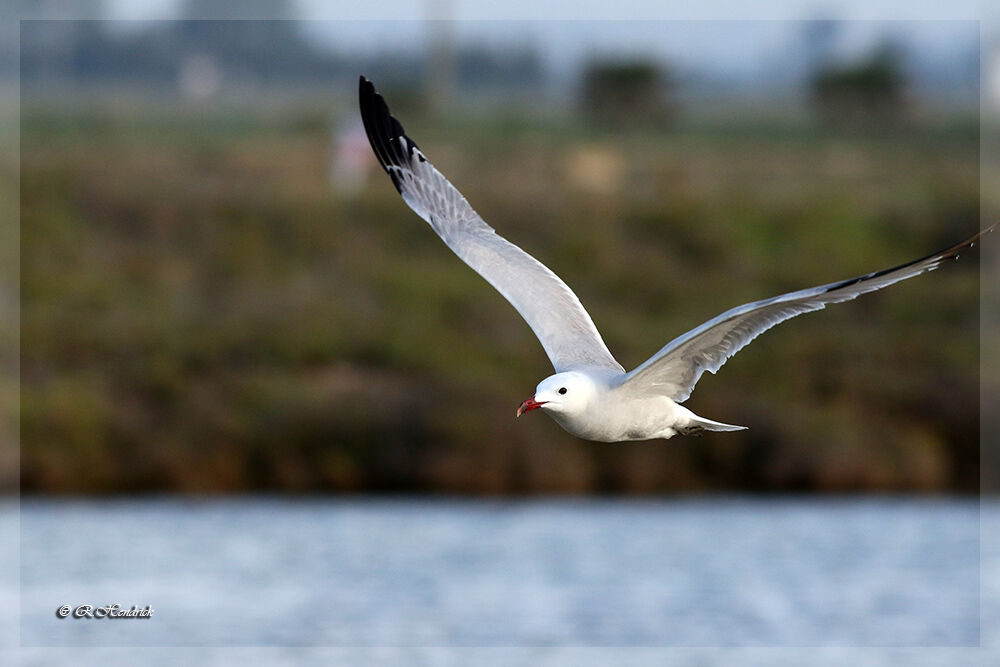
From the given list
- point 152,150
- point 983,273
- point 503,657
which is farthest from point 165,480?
point 152,150

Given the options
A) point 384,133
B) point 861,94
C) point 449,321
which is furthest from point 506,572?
point 861,94

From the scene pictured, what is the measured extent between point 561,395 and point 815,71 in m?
47.7

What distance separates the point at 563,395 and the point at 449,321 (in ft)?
59.1

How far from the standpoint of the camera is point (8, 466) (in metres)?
21.4

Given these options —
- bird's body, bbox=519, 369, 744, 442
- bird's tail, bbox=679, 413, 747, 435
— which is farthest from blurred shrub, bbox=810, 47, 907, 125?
bird's body, bbox=519, 369, 744, 442

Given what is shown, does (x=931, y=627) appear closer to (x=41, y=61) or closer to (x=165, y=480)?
(x=165, y=480)

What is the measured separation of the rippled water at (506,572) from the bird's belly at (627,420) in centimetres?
1075

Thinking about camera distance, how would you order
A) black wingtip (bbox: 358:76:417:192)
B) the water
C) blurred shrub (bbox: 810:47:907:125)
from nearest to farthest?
black wingtip (bbox: 358:76:417:192)
the water
blurred shrub (bbox: 810:47:907:125)

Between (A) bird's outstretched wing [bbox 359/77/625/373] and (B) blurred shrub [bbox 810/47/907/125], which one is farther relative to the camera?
(B) blurred shrub [bbox 810/47/907/125]

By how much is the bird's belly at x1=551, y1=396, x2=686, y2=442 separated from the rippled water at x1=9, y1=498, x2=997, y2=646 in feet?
35.3

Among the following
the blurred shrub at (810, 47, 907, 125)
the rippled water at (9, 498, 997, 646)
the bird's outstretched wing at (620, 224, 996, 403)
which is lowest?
the rippled water at (9, 498, 997, 646)

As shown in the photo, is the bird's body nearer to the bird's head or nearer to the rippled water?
the bird's head

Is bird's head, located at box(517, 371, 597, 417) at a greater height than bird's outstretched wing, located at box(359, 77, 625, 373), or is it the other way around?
bird's outstretched wing, located at box(359, 77, 625, 373)

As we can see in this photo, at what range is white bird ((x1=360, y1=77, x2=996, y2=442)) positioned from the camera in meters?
7.59
